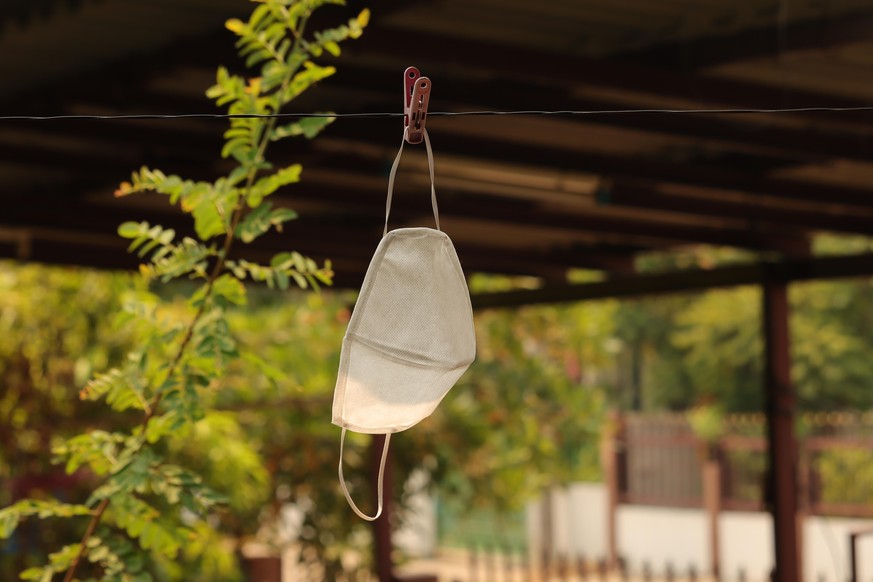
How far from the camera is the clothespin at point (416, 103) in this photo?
213 cm

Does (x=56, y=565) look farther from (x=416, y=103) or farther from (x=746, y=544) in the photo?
(x=746, y=544)

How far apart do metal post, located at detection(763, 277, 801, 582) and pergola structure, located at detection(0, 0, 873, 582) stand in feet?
0.03

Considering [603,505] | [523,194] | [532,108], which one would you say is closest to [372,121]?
[532,108]

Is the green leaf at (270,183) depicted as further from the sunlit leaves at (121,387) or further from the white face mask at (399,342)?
the white face mask at (399,342)

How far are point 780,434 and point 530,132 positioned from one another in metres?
1.92

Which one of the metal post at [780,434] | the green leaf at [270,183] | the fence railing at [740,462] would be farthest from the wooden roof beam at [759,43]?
the fence railing at [740,462]

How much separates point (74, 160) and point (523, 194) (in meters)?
2.06

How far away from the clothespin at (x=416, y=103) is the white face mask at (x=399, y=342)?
0.9 inches

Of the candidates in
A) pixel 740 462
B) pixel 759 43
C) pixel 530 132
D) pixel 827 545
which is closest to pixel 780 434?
pixel 530 132

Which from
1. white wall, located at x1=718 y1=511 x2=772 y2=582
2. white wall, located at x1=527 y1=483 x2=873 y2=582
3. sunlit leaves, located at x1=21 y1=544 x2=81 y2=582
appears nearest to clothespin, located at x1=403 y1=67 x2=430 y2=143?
sunlit leaves, located at x1=21 y1=544 x2=81 y2=582

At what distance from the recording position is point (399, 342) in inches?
85.7

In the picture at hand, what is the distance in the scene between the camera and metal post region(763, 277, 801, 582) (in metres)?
5.73

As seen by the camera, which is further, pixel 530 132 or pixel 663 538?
pixel 663 538

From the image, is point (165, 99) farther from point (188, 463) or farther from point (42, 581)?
point (188, 463)
